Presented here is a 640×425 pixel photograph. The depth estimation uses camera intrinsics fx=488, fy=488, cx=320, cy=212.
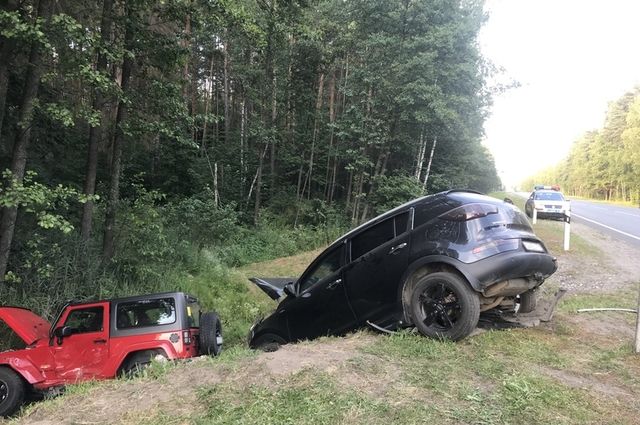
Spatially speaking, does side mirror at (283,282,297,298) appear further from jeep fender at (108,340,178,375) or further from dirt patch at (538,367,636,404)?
dirt patch at (538,367,636,404)

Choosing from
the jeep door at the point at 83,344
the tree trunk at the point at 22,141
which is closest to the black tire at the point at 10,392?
the jeep door at the point at 83,344

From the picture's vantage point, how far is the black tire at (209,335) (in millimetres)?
7863

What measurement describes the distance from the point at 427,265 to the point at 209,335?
13.3 ft

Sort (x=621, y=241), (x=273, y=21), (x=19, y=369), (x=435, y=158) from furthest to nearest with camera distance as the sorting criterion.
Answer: (x=435, y=158)
(x=273, y=21)
(x=621, y=241)
(x=19, y=369)

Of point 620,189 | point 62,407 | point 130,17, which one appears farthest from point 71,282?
point 620,189

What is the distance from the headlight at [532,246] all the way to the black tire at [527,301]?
2.24 ft

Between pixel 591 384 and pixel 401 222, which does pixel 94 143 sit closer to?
pixel 401 222

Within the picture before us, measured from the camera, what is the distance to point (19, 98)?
11.0m

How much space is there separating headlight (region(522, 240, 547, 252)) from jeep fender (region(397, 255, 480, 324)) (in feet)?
2.70

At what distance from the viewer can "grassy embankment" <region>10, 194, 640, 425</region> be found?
142 inches

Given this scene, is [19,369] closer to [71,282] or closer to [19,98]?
[71,282]

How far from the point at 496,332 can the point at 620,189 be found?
277 feet

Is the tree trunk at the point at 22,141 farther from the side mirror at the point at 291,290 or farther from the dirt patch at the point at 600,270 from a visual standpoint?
the dirt patch at the point at 600,270

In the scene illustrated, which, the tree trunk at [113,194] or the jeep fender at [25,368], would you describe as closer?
the jeep fender at [25,368]
